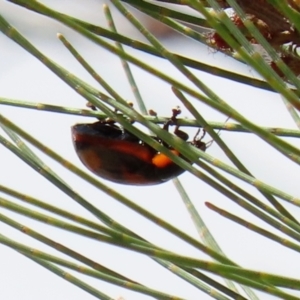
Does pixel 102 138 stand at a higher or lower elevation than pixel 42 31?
lower

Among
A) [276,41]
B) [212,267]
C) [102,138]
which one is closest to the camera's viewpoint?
[212,267]

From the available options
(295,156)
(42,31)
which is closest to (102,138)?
(295,156)

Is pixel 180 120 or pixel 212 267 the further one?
pixel 180 120

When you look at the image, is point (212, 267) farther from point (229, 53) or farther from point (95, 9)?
point (95, 9)

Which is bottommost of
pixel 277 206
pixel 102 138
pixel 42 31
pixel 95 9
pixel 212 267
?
pixel 212 267

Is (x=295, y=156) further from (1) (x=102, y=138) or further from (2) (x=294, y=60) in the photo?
(1) (x=102, y=138)

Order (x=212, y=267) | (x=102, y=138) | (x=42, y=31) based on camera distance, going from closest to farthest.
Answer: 1. (x=212, y=267)
2. (x=102, y=138)
3. (x=42, y=31)
